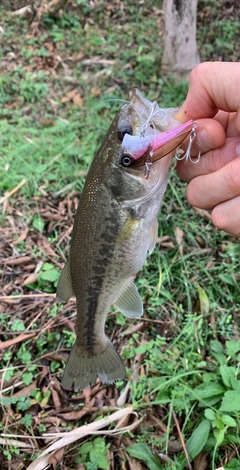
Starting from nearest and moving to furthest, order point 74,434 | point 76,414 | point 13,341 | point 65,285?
point 65,285, point 74,434, point 76,414, point 13,341

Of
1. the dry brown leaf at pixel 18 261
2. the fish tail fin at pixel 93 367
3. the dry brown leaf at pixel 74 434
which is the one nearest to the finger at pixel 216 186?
the fish tail fin at pixel 93 367

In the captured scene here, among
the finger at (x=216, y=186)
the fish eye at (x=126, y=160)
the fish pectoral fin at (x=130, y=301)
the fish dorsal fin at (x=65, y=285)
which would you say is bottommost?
the fish pectoral fin at (x=130, y=301)

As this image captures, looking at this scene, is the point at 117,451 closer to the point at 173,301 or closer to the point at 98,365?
the point at 98,365

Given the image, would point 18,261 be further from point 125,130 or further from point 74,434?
point 125,130

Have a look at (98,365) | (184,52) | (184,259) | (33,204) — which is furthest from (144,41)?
(98,365)

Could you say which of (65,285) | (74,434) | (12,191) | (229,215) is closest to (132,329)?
(74,434)

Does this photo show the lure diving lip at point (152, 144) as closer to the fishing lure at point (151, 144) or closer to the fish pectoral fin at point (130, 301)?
the fishing lure at point (151, 144)
